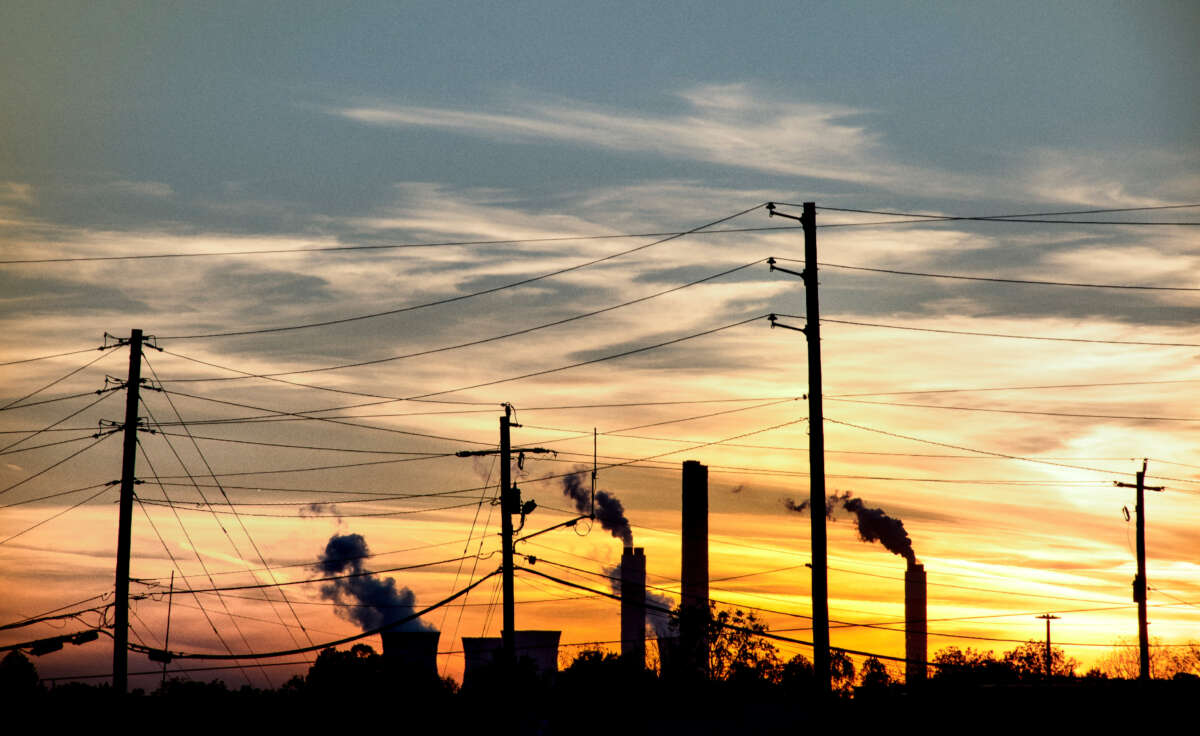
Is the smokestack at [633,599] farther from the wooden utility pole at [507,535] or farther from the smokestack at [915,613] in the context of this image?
the wooden utility pole at [507,535]

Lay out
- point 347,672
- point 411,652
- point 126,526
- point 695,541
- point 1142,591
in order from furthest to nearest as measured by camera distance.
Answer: point 347,672
point 411,652
point 695,541
point 1142,591
point 126,526

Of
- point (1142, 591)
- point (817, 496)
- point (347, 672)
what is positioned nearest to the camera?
point (817, 496)

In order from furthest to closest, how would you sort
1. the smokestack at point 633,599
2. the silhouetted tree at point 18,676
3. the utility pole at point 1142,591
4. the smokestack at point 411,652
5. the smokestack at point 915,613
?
1. the smokestack at point 915,613
2. the smokestack at point 633,599
3. the smokestack at point 411,652
4. the silhouetted tree at point 18,676
5. the utility pole at point 1142,591

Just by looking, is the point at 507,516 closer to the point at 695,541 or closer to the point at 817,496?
the point at 817,496

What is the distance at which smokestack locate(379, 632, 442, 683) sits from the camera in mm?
117188

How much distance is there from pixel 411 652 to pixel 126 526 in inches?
3050

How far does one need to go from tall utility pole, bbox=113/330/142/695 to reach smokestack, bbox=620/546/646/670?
91.7 meters

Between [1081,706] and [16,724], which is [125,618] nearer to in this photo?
[1081,706]

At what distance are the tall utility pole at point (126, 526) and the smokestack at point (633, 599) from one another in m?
91.7

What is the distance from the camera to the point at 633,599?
134m

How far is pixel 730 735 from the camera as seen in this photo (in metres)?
64.1

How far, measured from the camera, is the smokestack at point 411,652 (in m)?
117

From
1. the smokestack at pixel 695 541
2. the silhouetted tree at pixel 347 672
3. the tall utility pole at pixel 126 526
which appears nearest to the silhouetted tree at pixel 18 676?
the silhouetted tree at pixel 347 672

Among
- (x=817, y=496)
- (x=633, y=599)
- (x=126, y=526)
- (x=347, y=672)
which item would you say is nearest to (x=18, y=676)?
(x=347, y=672)
